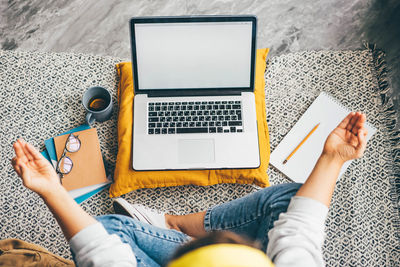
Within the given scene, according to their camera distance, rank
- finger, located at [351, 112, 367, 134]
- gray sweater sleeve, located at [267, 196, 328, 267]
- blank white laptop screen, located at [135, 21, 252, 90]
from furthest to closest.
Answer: blank white laptop screen, located at [135, 21, 252, 90] → finger, located at [351, 112, 367, 134] → gray sweater sleeve, located at [267, 196, 328, 267]

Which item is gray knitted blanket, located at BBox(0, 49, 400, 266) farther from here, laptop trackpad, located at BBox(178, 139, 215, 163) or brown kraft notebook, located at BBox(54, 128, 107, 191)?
laptop trackpad, located at BBox(178, 139, 215, 163)

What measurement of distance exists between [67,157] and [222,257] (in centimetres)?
81

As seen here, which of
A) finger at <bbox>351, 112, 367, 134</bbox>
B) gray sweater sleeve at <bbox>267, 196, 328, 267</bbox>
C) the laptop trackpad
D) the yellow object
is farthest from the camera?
the laptop trackpad

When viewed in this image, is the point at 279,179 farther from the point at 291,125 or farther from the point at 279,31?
the point at 279,31

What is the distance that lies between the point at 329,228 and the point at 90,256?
80 centimetres

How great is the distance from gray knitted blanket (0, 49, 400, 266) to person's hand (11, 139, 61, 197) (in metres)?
0.35

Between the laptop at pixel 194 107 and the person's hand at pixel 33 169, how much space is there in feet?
0.98

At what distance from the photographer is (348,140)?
3.03ft

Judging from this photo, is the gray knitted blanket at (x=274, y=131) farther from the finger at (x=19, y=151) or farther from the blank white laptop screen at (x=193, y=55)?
the finger at (x=19, y=151)

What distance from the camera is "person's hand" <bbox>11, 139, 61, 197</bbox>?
83 cm

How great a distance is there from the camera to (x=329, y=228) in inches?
46.2

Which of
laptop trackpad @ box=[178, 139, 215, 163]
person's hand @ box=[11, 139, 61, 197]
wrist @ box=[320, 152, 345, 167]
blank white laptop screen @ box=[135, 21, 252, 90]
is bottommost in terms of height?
laptop trackpad @ box=[178, 139, 215, 163]

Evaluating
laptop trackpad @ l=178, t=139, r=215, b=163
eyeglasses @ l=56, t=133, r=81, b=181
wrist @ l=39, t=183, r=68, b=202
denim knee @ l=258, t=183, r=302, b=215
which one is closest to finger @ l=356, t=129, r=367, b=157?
denim knee @ l=258, t=183, r=302, b=215

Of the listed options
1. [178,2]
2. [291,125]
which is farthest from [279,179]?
[178,2]
